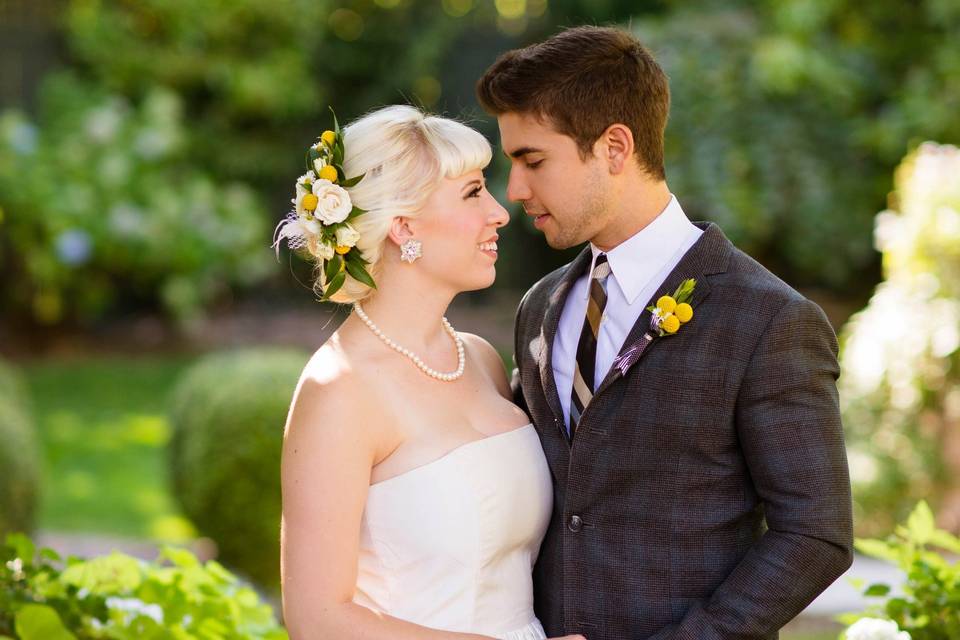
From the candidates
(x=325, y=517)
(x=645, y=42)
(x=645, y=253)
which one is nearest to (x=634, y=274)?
(x=645, y=253)

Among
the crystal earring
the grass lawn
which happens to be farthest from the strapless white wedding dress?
the grass lawn

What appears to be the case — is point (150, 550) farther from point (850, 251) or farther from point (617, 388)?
point (850, 251)

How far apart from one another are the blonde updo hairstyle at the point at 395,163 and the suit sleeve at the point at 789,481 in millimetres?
737

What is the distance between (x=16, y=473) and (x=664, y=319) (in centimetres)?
369

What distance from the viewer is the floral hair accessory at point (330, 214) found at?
2.44 metres

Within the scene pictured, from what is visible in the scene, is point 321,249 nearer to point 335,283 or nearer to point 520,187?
point 335,283

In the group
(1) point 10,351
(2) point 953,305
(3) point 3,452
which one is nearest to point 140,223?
(1) point 10,351

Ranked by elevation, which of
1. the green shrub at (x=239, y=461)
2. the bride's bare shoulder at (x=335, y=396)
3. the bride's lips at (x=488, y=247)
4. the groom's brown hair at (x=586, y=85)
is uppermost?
the groom's brown hair at (x=586, y=85)

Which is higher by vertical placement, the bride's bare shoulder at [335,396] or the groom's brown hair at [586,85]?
the groom's brown hair at [586,85]

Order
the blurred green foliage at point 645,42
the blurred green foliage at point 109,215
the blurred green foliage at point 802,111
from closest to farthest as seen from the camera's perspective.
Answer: the blurred green foliage at point 802,111
the blurred green foliage at point 645,42
the blurred green foliage at point 109,215

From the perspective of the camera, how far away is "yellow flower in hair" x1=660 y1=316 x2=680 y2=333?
7.51 feet

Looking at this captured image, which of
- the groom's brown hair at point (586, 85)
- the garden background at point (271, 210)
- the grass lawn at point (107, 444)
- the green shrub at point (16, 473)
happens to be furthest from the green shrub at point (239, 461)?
the groom's brown hair at point (586, 85)

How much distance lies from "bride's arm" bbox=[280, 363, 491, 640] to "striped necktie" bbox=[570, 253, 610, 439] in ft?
1.46

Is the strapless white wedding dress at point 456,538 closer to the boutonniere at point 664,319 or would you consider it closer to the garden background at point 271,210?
the boutonniere at point 664,319
